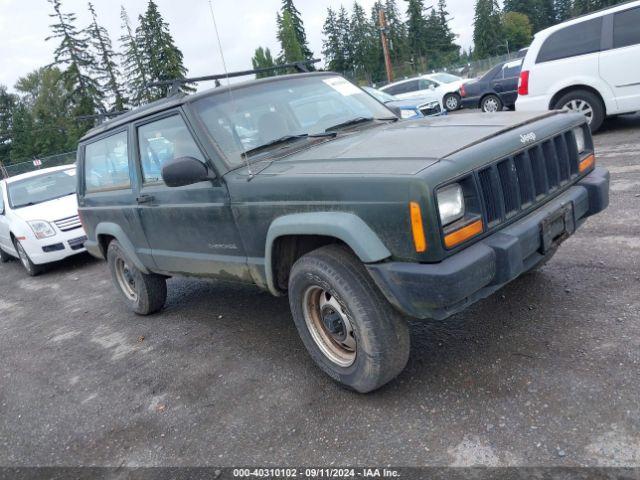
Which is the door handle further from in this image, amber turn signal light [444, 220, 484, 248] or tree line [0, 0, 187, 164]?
tree line [0, 0, 187, 164]

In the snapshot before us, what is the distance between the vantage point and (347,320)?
294 centimetres

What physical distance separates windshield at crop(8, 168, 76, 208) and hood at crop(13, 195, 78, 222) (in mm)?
227

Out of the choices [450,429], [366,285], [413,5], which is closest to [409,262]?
[366,285]

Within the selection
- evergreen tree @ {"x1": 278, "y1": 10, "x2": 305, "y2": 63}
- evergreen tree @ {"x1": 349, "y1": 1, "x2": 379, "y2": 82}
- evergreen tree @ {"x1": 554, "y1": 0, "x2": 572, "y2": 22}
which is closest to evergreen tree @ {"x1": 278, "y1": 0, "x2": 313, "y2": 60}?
evergreen tree @ {"x1": 278, "y1": 10, "x2": 305, "y2": 63}

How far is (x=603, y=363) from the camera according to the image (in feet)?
Result: 9.29

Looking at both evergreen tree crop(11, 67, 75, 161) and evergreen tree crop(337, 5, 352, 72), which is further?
evergreen tree crop(337, 5, 352, 72)

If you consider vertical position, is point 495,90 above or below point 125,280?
above

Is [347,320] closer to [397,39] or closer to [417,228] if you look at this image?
[417,228]

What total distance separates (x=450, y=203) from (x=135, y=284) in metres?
3.63

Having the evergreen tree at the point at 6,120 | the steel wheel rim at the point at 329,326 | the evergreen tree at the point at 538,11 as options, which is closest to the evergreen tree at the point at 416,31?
the evergreen tree at the point at 538,11

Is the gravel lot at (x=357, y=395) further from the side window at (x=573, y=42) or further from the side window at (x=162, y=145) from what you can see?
the side window at (x=573, y=42)

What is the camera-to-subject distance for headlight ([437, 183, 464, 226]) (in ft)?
8.10

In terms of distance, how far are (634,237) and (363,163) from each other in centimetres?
303

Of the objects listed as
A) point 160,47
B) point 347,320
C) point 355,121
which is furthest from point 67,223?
point 347,320
